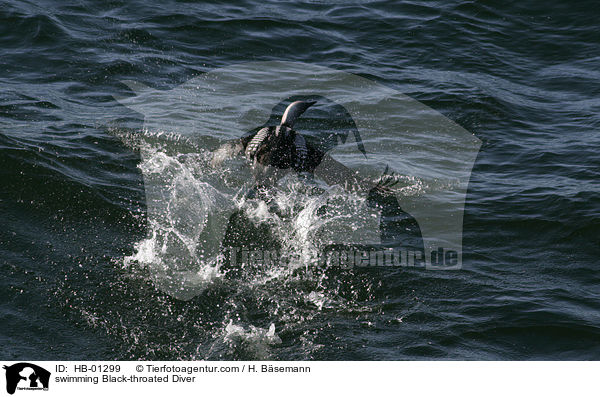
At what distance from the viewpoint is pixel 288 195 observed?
7.89m

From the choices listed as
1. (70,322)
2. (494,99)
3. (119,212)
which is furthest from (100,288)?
(494,99)

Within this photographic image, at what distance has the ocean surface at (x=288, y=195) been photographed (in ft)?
18.6

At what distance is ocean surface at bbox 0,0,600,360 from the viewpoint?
5.66 m
